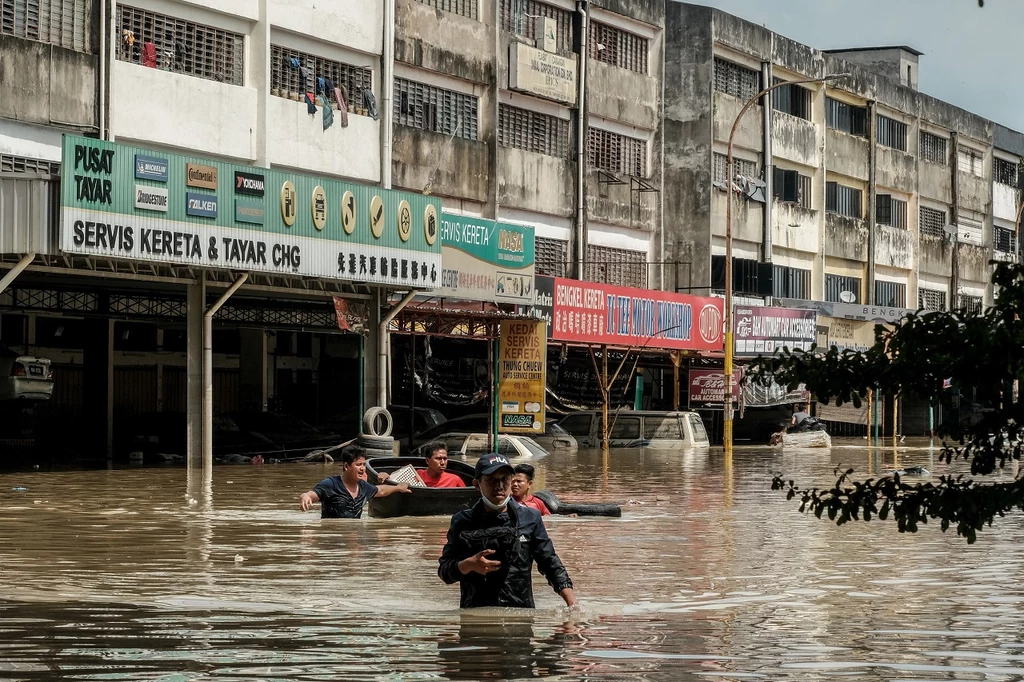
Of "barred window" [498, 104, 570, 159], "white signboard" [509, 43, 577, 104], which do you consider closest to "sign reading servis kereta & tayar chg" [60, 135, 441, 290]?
"barred window" [498, 104, 570, 159]

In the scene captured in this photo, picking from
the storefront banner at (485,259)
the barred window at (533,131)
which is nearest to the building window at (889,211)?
the barred window at (533,131)

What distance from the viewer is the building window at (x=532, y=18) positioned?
4428 centimetres

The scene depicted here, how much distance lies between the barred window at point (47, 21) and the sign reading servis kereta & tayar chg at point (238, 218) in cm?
361

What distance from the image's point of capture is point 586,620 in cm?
1238

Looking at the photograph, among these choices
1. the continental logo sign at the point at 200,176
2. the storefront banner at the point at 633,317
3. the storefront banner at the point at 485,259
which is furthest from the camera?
the storefront banner at the point at 633,317

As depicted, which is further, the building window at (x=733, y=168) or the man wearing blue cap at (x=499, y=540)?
the building window at (x=733, y=168)

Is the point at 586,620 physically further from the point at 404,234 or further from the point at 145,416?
the point at 145,416

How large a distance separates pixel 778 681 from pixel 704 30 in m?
44.4

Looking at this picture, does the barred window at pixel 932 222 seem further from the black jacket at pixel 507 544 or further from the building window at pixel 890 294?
the black jacket at pixel 507 544

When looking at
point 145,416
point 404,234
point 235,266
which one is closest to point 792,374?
point 235,266

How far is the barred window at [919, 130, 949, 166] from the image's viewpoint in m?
69.2

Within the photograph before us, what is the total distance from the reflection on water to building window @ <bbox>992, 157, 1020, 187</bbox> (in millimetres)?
55263

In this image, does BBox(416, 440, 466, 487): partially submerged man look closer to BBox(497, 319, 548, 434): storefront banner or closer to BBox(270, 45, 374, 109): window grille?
BBox(270, 45, 374, 109): window grille

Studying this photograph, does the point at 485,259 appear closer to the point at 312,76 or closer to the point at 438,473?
the point at 312,76
